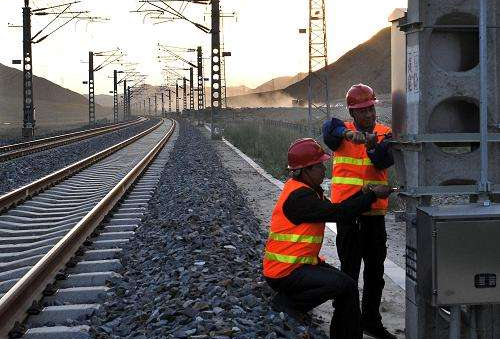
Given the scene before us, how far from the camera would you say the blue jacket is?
508 cm

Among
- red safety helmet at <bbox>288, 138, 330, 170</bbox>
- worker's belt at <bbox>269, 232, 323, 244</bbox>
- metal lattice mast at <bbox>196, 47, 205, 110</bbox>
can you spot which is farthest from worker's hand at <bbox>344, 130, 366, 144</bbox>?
metal lattice mast at <bbox>196, 47, 205, 110</bbox>

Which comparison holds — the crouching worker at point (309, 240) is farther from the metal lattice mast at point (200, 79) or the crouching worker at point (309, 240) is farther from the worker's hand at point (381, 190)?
the metal lattice mast at point (200, 79)

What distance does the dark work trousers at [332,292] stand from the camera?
4680mm

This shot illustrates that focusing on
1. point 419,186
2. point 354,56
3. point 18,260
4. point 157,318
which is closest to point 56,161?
point 18,260

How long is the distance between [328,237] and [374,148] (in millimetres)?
4489

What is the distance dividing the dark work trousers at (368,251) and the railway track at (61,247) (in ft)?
7.28

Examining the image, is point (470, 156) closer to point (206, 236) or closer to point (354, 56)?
point (206, 236)

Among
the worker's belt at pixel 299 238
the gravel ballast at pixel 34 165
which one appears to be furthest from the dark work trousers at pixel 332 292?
the gravel ballast at pixel 34 165

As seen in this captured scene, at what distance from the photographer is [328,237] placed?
9.42 meters

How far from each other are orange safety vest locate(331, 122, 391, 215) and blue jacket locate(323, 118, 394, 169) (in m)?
0.08

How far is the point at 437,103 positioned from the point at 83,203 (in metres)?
9.17

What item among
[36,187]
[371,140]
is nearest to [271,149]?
[36,187]

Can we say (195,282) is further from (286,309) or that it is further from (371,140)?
(371,140)

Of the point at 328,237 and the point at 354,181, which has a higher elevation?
the point at 354,181
